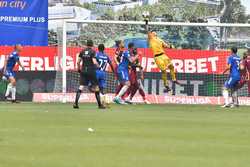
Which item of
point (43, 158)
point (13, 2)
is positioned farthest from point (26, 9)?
point (43, 158)

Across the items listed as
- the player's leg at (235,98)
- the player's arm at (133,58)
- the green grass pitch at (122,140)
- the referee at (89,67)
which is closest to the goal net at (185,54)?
the player's arm at (133,58)

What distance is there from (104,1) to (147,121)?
20.9 m

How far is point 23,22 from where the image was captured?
31.5 metres

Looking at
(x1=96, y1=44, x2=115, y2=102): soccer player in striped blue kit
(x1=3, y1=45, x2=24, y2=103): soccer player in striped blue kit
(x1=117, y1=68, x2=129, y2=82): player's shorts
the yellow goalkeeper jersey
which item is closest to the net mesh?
(x1=3, y1=45, x2=24, y2=103): soccer player in striped blue kit

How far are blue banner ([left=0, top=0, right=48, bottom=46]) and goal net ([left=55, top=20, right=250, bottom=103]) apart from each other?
1.93 metres

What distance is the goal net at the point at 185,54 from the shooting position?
27.4 m

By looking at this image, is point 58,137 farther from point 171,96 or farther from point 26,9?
point 26,9

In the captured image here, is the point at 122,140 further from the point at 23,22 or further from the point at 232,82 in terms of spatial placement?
the point at 23,22

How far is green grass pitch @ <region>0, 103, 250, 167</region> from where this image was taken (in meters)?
9.81

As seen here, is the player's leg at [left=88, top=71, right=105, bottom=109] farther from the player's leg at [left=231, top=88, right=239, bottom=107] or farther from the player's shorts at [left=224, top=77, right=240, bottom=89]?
the player's leg at [left=231, top=88, right=239, bottom=107]

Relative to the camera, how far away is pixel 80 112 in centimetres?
1930

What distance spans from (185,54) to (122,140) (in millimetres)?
16261

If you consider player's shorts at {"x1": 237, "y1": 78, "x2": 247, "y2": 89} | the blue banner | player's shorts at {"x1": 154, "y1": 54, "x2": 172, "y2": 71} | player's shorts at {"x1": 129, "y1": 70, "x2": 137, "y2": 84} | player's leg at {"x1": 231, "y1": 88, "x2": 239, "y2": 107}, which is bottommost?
player's leg at {"x1": 231, "y1": 88, "x2": 239, "y2": 107}

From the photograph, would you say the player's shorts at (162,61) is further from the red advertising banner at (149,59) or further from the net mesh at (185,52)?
the red advertising banner at (149,59)
